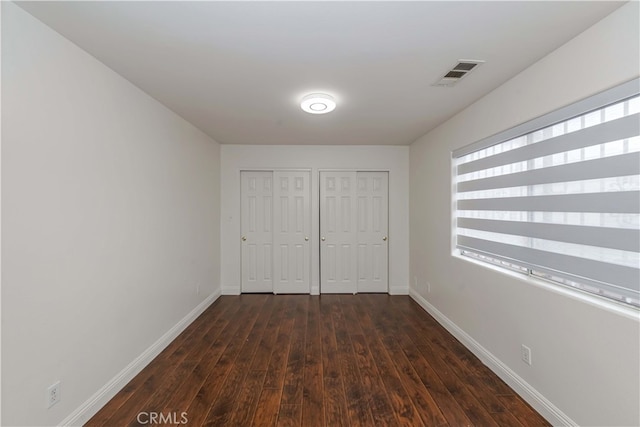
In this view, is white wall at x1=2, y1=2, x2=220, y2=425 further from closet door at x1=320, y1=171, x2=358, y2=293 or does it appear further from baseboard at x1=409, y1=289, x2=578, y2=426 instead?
baseboard at x1=409, y1=289, x2=578, y2=426

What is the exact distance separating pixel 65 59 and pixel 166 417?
2.39 metres

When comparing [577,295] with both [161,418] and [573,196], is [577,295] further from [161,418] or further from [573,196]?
[161,418]

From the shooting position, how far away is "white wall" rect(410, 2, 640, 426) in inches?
54.6

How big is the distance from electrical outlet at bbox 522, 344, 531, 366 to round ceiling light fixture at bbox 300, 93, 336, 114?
2.51m

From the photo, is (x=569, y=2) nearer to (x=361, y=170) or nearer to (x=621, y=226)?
(x=621, y=226)

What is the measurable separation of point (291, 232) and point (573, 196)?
3525 millimetres

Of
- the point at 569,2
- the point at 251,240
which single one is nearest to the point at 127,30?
the point at 569,2

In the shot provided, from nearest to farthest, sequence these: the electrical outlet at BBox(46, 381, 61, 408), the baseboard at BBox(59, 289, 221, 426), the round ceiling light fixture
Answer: the electrical outlet at BBox(46, 381, 61, 408) < the baseboard at BBox(59, 289, 221, 426) < the round ceiling light fixture

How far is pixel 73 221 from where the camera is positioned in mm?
1707

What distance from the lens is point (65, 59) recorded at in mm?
1656

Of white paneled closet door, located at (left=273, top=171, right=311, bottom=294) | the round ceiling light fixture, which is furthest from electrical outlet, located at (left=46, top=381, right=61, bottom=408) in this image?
white paneled closet door, located at (left=273, top=171, right=311, bottom=294)

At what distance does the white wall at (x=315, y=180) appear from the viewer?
14.6 ft

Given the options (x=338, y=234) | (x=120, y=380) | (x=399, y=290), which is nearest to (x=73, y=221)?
(x=120, y=380)

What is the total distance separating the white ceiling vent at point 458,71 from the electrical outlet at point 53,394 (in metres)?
3.27
